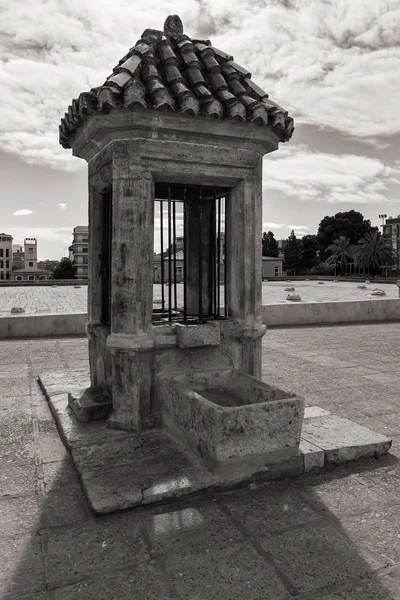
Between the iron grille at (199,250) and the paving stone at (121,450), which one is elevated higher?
the iron grille at (199,250)

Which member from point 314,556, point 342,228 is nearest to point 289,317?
point 314,556

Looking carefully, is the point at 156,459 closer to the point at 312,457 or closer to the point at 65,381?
the point at 312,457

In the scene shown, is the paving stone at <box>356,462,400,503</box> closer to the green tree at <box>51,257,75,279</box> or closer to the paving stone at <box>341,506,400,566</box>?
the paving stone at <box>341,506,400,566</box>

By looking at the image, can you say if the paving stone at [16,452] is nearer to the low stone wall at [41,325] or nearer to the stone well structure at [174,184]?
the stone well structure at [174,184]

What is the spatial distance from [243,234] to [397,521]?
2.65 meters

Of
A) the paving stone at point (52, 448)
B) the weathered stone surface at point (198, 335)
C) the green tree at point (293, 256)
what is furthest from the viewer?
the green tree at point (293, 256)

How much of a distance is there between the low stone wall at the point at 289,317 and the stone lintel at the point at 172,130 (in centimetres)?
624

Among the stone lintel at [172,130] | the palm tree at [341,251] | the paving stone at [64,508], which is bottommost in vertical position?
the paving stone at [64,508]

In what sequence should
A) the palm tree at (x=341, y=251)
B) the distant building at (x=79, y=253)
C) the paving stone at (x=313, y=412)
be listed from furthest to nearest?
1. the distant building at (x=79, y=253)
2. the palm tree at (x=341, y=251)
3. the paving stone at (x=313, y=412)

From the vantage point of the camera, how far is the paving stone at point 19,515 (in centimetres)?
283

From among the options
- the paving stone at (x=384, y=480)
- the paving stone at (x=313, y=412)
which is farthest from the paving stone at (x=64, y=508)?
the paving stone at (x=313, y=412)

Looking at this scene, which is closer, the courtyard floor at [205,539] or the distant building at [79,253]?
the courtyard floor at [205,539]

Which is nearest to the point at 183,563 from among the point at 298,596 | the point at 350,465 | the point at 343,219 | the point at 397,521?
the point at 298,596

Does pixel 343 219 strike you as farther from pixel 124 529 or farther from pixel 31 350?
pixel 124 529
